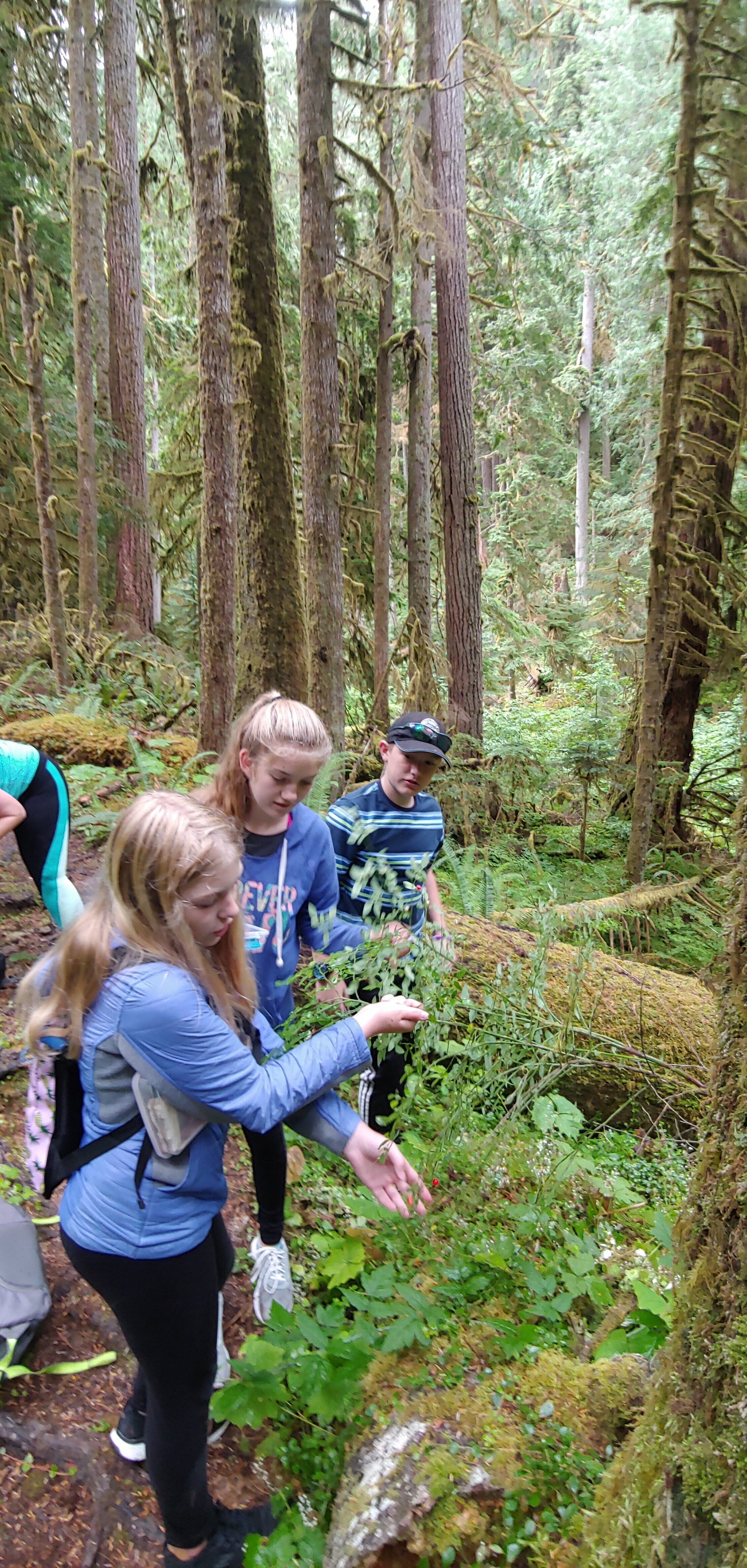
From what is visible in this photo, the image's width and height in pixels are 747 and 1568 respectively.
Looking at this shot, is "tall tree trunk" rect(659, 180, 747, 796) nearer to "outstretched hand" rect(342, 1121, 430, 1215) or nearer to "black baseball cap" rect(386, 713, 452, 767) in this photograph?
"black baseball cap" rect(386, 713, 452, 767)

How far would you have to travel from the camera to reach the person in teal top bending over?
3543mm

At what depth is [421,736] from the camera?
10.0ft

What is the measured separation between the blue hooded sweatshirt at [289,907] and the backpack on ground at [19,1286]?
1085 mm

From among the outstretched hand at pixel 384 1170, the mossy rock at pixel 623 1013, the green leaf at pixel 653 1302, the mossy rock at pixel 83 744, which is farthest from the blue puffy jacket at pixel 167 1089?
the mossy rock at pixel 83 744

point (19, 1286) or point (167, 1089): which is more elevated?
point (167, 1089)

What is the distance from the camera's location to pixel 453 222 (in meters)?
9.77

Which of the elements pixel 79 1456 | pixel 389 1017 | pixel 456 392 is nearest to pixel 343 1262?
pixel 79 1456

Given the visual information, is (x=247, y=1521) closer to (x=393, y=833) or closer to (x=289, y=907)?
(x=289, y=907)

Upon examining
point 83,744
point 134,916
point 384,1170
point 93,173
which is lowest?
point 384,1170

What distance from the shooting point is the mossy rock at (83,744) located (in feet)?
23.4

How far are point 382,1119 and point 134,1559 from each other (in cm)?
150

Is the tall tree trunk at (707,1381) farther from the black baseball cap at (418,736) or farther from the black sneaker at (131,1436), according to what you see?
the black baseball cap at (418,736)

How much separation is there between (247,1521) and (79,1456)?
22.3 inches

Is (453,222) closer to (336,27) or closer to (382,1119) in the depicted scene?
(336,27)
